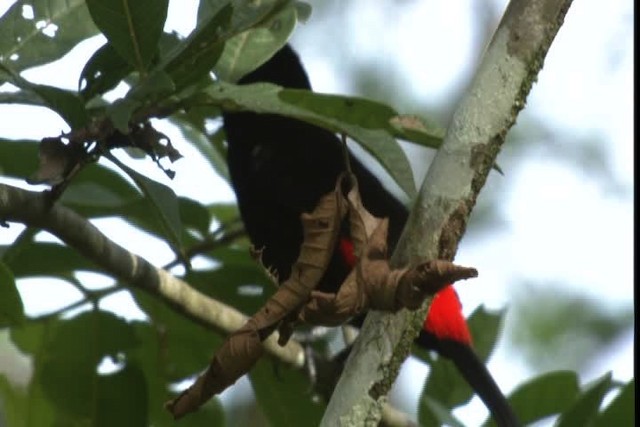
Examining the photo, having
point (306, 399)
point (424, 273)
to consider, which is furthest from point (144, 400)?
point (424, 273)

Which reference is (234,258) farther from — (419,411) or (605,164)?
(605,164)

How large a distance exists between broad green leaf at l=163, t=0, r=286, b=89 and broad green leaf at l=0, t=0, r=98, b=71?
309 mm

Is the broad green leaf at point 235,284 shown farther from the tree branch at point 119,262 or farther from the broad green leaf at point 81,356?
the broad green leaf at point 81,356

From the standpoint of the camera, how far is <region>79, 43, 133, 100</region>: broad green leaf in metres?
2.08

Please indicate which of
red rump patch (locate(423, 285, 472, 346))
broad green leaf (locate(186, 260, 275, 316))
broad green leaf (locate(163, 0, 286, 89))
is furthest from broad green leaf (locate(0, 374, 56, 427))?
red rump patch (locate(423, 285, 472, 346))

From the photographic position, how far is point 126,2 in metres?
1.96

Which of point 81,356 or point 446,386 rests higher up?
point 446,386

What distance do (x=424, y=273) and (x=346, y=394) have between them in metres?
0.19

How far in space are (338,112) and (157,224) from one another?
0.65m

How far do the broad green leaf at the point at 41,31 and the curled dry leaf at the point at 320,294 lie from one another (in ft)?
2.07

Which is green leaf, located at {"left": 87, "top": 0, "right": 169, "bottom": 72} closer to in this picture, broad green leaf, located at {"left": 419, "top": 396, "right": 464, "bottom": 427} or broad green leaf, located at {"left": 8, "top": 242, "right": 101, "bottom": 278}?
broad green leaf, located at {"left": 8, "top": 242, "right": 101, "bottom": 278}

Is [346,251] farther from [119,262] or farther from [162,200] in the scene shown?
[162,200]

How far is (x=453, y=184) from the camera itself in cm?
177

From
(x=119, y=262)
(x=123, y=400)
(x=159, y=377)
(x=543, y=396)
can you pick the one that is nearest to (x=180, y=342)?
(x=159, y=377)
